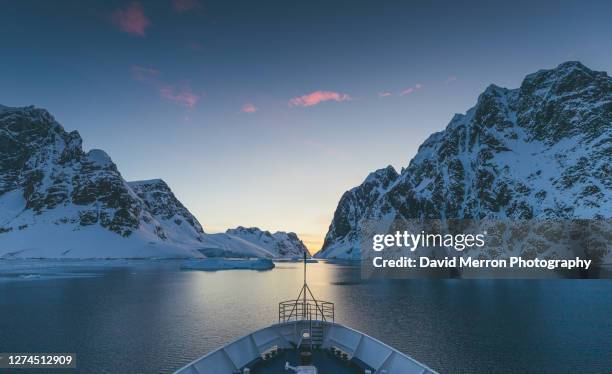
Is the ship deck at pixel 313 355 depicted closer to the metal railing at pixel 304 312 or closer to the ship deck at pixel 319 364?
the ship deck at pixel 319 364

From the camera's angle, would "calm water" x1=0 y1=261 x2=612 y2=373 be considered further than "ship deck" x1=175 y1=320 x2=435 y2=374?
Yes

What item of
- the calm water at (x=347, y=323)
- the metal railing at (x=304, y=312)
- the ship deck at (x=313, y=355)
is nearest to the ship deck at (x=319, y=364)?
the ship deck at (x=313, y=355)

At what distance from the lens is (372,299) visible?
79.8 m

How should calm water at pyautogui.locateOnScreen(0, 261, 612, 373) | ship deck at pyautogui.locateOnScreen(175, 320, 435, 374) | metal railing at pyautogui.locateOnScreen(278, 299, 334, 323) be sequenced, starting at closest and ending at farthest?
ship deck at pyautogui.locateOnScreen(175, 320, 435, 374)
metal railing at pyautogui.locateOnScreen(278, 299, 334, 323)
calm water at pyautogui.locateOnScreen(0, 261, 612, 373)

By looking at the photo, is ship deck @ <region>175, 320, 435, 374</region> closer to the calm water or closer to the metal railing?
the metal railing

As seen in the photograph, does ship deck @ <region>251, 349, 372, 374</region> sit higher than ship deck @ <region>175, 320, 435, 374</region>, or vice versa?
ship deck @ <region>175, 320, 435, 374</region>

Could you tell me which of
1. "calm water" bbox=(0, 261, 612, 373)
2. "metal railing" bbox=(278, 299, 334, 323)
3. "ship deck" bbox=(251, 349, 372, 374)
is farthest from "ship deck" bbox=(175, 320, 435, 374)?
"calm water" bbox=(0, 261, 612, 373)

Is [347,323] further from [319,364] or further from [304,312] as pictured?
[319,364]

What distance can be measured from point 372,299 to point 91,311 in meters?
51.0

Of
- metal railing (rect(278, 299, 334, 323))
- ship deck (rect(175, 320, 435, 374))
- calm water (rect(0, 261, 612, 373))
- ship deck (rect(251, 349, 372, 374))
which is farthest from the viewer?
calm water (rect(0, 261, 612, 373))

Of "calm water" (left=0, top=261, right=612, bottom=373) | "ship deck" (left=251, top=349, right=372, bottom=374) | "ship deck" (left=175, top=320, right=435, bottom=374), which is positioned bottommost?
"calm water" (left=0, top=261, right=612, bottom=373)

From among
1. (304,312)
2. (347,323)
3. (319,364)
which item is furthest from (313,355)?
(347,323)

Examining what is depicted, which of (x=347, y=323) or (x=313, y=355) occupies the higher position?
(x=313, y=355)

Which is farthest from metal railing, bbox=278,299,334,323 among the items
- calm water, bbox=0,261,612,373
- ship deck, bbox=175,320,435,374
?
calm water, bbox=0,261,612,373
